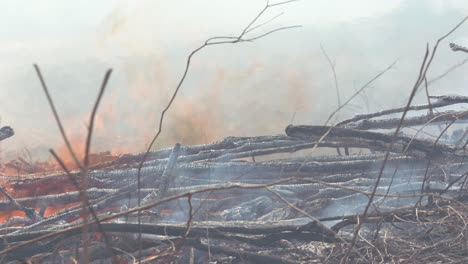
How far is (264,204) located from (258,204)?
0.05 meters

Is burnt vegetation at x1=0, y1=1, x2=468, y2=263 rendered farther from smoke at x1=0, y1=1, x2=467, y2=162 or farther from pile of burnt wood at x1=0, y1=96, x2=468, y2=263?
smoke at x1=0, y1=1, x2=467, y2=162

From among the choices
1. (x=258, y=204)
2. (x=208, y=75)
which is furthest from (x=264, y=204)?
(x=208, y=75)

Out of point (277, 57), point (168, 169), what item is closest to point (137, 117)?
point (277, 57)

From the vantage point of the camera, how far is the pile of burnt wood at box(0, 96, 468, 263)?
120 inches

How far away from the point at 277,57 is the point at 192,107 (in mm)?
3752

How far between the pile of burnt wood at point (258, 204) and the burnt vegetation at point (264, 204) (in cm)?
1

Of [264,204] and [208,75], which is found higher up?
[208,75]

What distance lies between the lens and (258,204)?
13.6 feet

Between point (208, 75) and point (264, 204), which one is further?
point (208, 75)

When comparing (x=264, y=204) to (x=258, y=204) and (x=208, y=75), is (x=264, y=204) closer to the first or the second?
(x=258, y=204)

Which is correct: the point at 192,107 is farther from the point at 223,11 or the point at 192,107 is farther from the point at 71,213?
the point at 71,213

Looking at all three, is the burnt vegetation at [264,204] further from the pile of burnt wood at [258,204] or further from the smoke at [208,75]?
the smoke at [208,75]

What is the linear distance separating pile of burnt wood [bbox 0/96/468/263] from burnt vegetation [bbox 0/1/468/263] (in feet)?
0.03

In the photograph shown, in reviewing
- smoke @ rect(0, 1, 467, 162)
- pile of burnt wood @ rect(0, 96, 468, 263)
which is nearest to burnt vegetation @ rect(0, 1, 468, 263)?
pile of burnt wood @ rect(0, 96, 468, 263)
